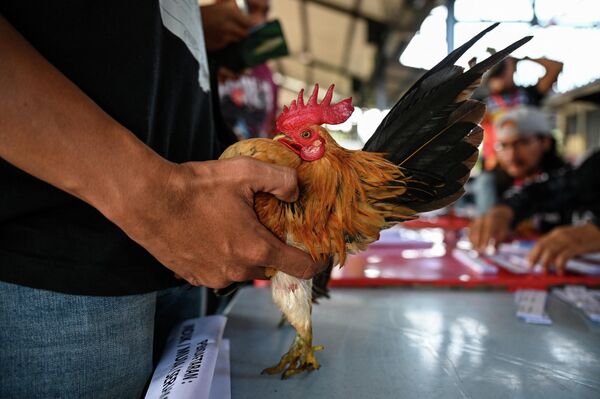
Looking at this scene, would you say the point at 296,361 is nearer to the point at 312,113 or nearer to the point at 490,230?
the point at 312,113

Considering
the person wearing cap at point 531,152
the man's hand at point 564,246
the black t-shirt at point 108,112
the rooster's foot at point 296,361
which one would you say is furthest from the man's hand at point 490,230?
the black t-shirt at point 108,112

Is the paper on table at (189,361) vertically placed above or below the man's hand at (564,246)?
below

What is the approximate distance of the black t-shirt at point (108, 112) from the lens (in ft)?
1.75

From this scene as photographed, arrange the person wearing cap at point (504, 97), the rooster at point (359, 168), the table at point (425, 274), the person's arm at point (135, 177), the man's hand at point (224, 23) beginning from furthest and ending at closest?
the person wearing cap at point (504, 97), the table at point (425, 274), the man's hand at point (224, 23), the rooster at point (359, 168), the person's arm at point (135, 177)

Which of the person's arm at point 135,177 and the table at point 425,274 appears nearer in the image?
the person's arm at point 135,177

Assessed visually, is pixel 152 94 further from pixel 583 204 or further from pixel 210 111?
pixel 583 204

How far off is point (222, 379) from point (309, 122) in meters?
0.55

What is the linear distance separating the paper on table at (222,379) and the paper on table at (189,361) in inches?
2.1

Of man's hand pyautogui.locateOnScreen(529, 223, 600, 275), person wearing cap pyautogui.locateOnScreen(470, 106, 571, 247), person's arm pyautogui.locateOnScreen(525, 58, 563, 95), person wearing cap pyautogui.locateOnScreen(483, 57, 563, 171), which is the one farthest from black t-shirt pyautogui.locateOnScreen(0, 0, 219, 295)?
person wearing cap pyautogui.locateOnScreen(483, 57, 563, 171)

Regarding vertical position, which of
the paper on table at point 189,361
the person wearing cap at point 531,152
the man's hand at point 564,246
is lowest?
the paper on table at point 189,361

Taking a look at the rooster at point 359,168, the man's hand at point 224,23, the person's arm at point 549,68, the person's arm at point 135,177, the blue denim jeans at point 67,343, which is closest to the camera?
the person's arm at point 135,177

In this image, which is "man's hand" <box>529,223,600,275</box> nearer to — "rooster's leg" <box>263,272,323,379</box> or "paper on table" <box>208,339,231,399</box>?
"rooster's leg" <box>263,272,323,379</box>

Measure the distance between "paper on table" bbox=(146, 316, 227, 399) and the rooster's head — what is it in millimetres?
425

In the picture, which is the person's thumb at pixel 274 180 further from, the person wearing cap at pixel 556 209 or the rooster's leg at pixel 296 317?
the person wearing cap at pixel 556 209
